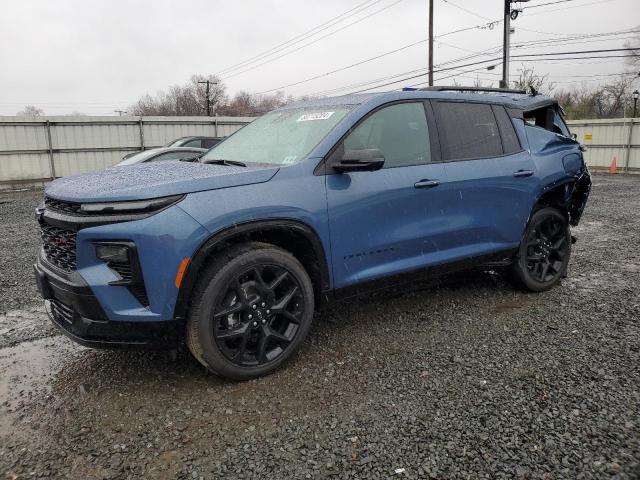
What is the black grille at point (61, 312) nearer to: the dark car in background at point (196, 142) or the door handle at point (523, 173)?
the door handle at point (523, 173)

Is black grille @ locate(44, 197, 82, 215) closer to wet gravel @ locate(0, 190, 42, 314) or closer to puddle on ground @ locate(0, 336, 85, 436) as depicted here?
puddle on ground @ locate(0, 336, 85, 436)

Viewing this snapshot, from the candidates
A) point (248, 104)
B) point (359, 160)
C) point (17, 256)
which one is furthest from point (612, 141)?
point (248, 104)

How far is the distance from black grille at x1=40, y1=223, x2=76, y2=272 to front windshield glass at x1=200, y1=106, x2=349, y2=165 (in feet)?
4.16

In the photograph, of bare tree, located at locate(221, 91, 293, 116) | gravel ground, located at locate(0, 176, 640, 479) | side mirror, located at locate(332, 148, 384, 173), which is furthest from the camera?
bare tree, located at locate(221, 91, 293, 116)

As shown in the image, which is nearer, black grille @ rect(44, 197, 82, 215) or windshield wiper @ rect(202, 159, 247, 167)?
black grille @ rect(44, 197, 82, 215)

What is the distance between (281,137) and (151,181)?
1.17 meters

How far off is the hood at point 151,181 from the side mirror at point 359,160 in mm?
438

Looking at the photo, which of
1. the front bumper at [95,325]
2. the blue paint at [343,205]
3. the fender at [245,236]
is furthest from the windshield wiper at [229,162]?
the front bumper at [95,325]

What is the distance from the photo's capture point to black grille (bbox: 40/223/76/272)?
278 cm

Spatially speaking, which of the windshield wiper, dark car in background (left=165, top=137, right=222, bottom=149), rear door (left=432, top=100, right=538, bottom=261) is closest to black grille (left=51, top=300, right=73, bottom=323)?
the windshield wiper

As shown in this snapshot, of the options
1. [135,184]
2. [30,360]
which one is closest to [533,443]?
[135,184]

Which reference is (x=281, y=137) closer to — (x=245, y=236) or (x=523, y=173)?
(x=245, y=236)

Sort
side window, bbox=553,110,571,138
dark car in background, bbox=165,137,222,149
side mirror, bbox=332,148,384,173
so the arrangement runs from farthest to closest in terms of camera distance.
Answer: dark car in background, bbox=165,137,222,149, side window, bbox=553,110,571,138, side mirror, bbox=332,148,384,173

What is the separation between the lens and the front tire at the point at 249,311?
2842mm
